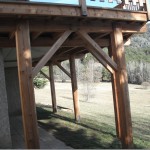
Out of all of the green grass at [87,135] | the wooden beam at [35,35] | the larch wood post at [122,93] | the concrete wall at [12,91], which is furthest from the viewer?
the concrete wall at [12,91]

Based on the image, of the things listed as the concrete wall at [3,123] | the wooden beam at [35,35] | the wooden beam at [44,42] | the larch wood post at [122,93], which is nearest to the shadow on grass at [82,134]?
the larch wood post at [122,93]

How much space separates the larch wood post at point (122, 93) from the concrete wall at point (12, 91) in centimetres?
638

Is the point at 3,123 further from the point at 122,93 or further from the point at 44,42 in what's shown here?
the point at 122,93

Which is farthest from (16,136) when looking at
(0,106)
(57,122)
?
(57,122)

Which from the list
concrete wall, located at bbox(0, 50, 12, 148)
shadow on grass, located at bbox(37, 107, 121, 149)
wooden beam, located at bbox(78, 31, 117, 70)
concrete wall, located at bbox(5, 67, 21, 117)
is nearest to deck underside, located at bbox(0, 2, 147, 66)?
wooden beam, located at bbox(78, 31, 117, 70)

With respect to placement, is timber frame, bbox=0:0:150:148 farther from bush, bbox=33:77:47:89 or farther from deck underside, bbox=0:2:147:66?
bush, bbox=33:77:47:89

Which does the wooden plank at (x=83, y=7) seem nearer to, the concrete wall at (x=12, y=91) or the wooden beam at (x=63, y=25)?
the wooden beam at (x=63, y=25)

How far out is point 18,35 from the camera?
6.05 meters

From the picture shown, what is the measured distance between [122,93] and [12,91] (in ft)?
21.7

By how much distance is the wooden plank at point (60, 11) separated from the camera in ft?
18.7

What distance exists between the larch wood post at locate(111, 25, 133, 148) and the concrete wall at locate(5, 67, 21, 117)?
638 centimetres

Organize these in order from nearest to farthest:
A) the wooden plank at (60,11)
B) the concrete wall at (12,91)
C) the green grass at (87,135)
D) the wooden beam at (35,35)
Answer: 1. the wooden plank at (60,11)
2. the wooden beam at (35,35)
3. the green grass at (87,135)
4. the concrete wall at (12,91)

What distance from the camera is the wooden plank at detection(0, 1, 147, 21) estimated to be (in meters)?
5.69

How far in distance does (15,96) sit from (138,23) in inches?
266
